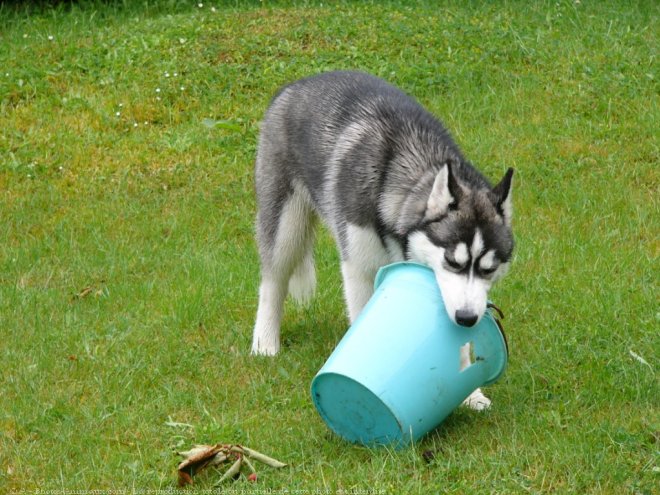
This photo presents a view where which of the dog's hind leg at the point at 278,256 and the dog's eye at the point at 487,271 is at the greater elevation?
the dog's eye at the point at 487,271

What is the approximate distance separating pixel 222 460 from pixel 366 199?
1636mm

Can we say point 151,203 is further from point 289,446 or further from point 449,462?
point 449,462

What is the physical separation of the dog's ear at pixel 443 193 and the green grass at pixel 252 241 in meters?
1.03

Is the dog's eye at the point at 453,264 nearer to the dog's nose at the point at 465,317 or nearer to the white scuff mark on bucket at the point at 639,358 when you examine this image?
the dog's nose at the point at 465,317

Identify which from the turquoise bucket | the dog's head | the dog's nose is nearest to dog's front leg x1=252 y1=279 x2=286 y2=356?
the dog's head

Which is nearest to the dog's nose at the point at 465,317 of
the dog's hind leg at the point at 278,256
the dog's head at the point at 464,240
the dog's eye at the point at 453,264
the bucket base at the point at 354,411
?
the dog's head at the point at 464,240

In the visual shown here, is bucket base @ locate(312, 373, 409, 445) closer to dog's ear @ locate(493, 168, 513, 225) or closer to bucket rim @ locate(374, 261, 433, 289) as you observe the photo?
bucket rim @ locate(374, 261, 433, 289)

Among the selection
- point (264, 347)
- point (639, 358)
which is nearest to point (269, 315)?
point (264, 347)

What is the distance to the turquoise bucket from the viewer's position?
16.3 feet

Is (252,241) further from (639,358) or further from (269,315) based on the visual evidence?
(639,358)

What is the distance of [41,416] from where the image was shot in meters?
5.66

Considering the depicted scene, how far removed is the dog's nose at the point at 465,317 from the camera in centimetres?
498

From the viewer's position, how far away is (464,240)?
5.23 meters

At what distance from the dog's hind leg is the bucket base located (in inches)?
58.8
